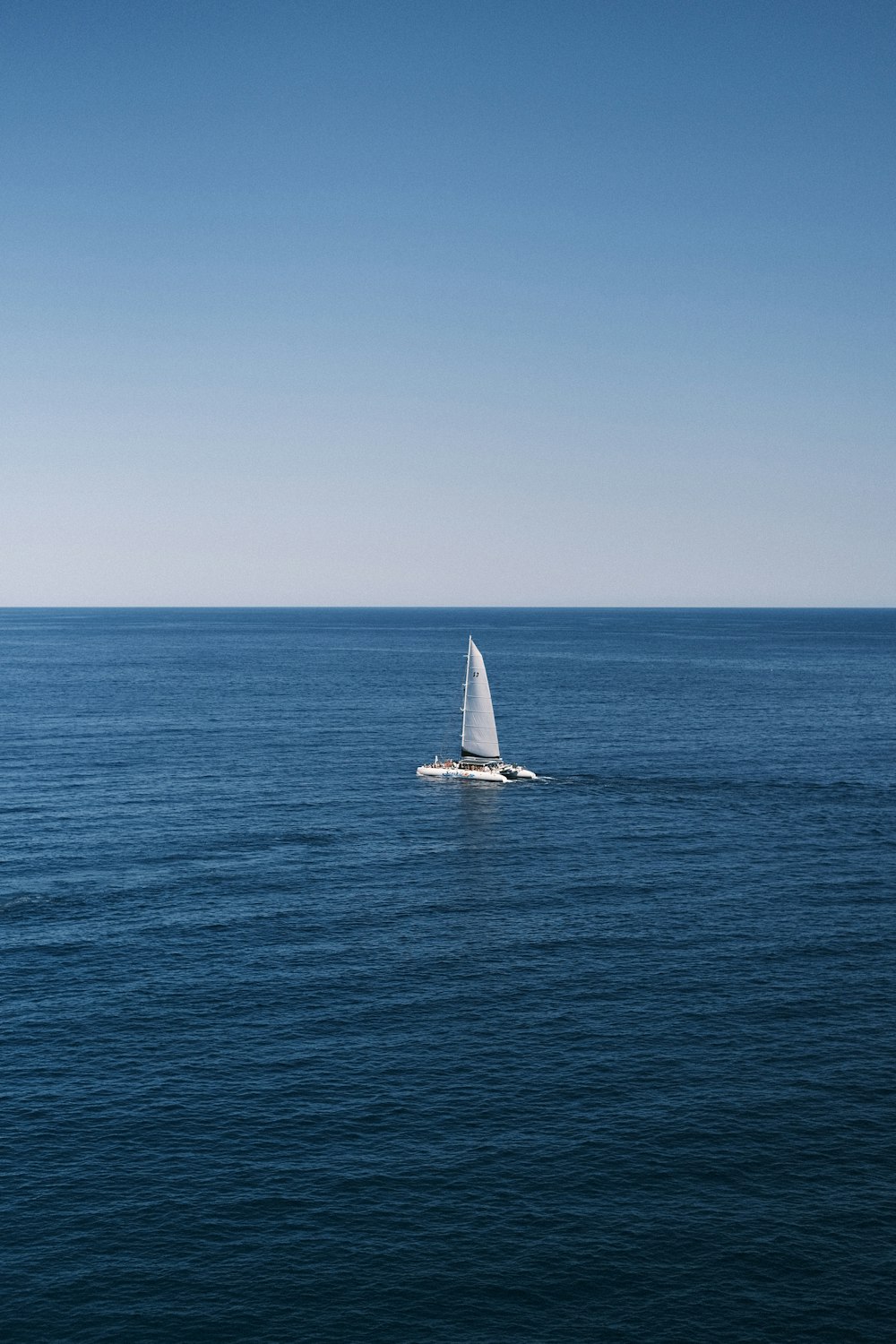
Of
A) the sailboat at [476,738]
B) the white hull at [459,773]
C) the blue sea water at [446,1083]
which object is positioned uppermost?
the sailboat at [476,738]

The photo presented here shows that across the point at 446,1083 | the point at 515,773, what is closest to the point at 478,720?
the point at 515,773

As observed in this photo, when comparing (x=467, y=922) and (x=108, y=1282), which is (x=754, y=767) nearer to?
(x=467, y=922)

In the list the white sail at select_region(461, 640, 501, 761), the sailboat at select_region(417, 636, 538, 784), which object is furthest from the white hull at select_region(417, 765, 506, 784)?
the white sail at select_region(461, 640, 501, 761)

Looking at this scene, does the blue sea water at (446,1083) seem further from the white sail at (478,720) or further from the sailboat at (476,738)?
the white sail at (478,720)

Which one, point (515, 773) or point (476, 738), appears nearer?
point (515, 773)

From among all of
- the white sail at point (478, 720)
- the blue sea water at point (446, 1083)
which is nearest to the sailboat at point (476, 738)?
the white sail at point (478, 720)

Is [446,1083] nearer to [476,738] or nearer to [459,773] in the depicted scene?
[459,773]
